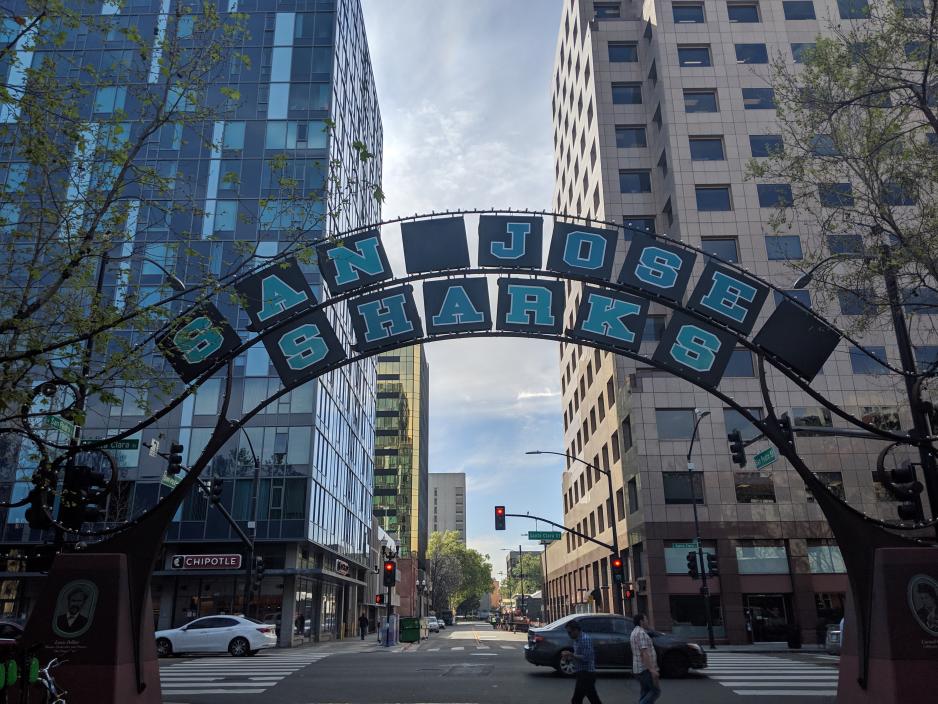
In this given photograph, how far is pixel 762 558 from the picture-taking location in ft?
123

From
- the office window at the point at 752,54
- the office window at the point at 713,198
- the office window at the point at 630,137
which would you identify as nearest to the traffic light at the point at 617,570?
the office window at the point at 713,198

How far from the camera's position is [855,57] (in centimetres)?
1505

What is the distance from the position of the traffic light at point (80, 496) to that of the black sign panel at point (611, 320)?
9.84m

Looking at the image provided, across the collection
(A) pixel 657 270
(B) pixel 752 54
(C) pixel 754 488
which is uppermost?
(B) pixel 752 54

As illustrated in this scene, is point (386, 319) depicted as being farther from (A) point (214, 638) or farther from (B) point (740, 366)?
(B) point (740, 366)

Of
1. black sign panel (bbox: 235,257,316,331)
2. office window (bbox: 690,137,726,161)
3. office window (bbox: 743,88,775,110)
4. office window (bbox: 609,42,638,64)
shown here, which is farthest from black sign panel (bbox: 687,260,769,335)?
office window (bbox: 609,42,638,64)

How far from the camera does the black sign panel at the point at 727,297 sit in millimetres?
15164

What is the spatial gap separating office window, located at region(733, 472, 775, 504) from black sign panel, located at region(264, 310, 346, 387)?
30.2 meters

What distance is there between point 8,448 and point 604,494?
3756 cm

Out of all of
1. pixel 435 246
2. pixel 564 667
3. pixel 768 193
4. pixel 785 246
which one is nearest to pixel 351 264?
pixel 435 246

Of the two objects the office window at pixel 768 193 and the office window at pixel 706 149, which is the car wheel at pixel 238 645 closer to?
the office window at pixel 768 193

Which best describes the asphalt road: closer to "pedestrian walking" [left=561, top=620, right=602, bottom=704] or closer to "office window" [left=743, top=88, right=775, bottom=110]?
"pedestrian walking" [left=561, top=620, right=602, bottom=704]

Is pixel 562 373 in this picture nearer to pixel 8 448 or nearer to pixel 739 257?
pixel 739 257

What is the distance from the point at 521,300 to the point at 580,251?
5.56 ft
